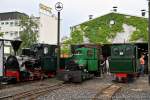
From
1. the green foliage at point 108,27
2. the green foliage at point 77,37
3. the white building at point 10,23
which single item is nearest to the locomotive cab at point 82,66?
the green foliage at point 108,27

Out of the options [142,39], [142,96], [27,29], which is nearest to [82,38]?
[142,39]

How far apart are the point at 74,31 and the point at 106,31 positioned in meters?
4.05

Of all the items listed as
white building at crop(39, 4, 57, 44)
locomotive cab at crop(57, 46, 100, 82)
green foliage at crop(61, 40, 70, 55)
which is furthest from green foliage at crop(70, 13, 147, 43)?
locomotive cab at crop(57, 46, 100, 82)

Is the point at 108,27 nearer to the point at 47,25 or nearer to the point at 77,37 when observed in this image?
the point at 77,37

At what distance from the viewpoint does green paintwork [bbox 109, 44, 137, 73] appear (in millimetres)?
24219

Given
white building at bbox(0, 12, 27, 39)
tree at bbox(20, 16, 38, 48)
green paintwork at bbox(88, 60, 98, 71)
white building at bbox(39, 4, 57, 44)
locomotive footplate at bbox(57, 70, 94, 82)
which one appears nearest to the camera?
locomotive footplate at bbox(57, 70, 94, 82)

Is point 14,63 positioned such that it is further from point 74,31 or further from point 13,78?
point 74,31

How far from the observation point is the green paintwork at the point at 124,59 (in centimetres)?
2422

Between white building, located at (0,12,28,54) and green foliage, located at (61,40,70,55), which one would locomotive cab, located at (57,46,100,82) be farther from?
white building, located at (0,12,28,54)

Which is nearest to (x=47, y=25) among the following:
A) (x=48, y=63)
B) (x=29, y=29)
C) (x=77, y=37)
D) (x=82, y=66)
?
(x=29, y=29)

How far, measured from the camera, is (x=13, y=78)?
2291 cm

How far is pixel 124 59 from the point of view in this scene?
24.4m

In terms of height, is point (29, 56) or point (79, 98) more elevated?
point (29, 56)

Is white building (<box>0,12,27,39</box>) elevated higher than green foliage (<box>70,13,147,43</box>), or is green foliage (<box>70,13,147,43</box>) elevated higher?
white building (<box>0,12,27,39</box>)
